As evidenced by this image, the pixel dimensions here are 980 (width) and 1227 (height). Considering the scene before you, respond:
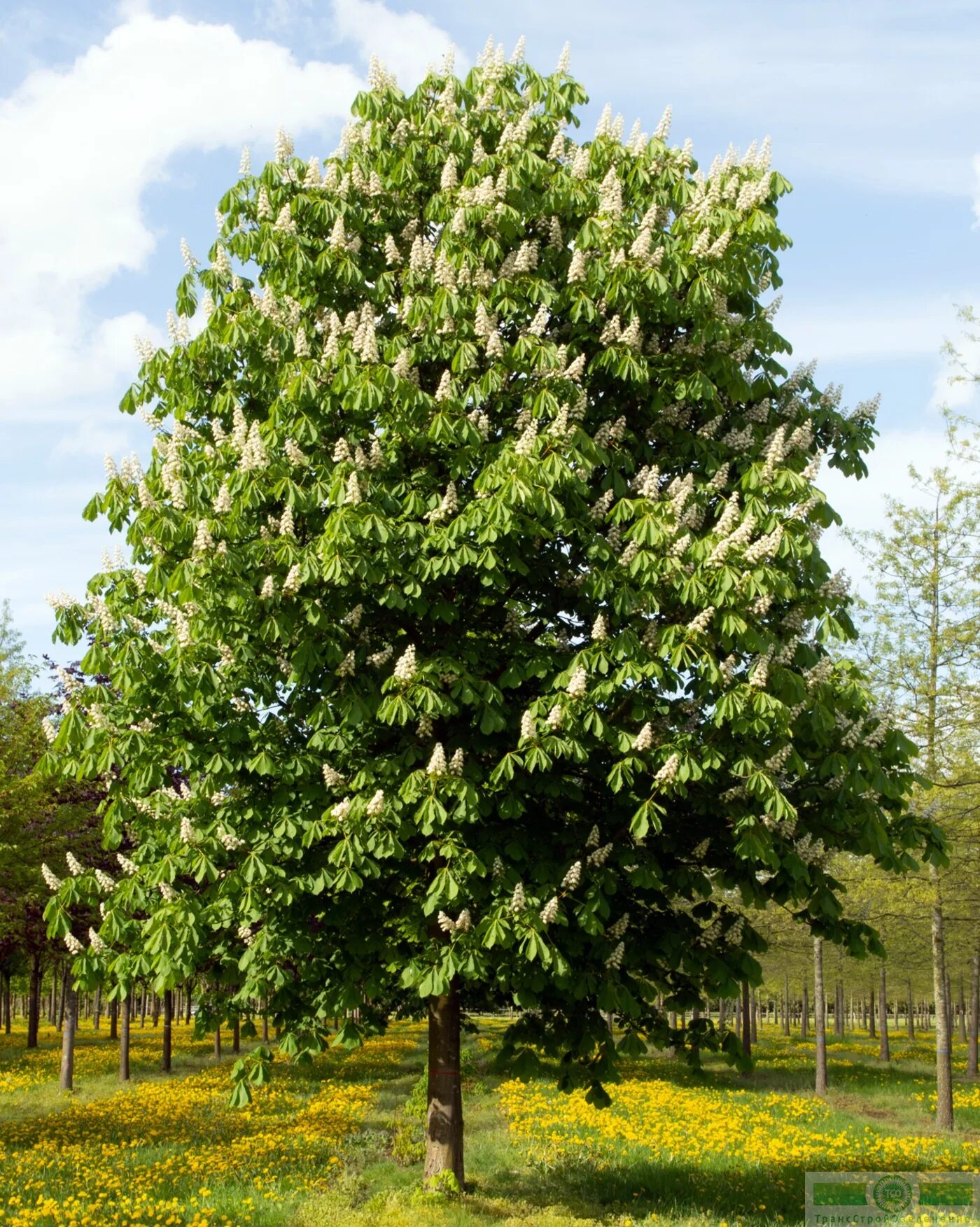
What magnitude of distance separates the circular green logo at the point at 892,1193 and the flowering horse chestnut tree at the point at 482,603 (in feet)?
12.4

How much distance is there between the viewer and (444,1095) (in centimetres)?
1235

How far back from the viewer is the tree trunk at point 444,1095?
40.4ft

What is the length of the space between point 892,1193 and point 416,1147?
8184 millimetres

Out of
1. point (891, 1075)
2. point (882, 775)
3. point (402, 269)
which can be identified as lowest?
point (891, 1075)

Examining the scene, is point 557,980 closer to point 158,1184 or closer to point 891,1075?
point 158,1184

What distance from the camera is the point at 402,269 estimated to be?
11.6 meters

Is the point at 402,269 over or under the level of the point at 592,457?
over

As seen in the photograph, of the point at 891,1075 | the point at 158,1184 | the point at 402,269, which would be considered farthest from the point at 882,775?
the point at 891,1075

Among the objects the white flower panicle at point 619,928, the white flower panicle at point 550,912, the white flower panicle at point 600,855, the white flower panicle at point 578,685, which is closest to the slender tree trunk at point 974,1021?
the white flower panicle at point 619,928

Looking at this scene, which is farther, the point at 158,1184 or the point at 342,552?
the point at 158,1184

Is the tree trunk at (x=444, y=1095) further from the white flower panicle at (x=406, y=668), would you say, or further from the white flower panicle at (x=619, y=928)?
the white flower panicle at (x=406, y=668)

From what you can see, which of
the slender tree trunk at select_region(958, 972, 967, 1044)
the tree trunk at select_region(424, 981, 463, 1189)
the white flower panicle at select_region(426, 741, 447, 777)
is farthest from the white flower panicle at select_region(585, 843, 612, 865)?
the slender tree trunk at select_region(958, 972, 967, 1044)

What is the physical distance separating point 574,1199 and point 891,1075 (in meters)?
24.1

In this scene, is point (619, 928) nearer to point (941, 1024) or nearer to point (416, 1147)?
point (416, 1147)
